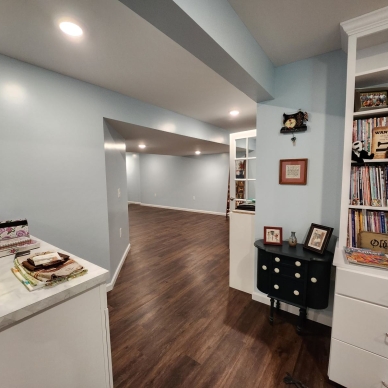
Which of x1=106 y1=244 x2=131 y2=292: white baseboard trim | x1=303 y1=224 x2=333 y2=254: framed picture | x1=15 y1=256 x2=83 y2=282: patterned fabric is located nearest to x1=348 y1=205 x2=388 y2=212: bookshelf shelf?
x1=303 y1=224 x2=333 y2=254: framed picture

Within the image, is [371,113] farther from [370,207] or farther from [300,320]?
[300,320]

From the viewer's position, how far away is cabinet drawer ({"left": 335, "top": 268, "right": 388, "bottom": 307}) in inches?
44.4

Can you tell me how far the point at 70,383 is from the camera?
91 cm

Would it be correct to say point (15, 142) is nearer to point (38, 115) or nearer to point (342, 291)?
point (38, 115)

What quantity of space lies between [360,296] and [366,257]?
0.25 m

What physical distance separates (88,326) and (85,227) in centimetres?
140

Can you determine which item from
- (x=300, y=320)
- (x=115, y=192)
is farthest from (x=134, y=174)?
(x=300, y=320)

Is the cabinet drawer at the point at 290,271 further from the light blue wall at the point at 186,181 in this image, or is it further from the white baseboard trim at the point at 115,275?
the light blue wall at the point at 186,181

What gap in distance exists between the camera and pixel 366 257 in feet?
4.25

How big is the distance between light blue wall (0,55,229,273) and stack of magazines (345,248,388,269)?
2.24m

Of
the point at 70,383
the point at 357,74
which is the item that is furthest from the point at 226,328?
the point at 357,74

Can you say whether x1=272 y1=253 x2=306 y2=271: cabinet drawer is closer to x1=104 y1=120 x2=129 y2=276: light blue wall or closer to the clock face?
the clock face

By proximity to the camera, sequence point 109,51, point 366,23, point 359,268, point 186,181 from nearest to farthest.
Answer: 1. point 359,268
2. point 366,23
3. point 109,51
4. point 186,181

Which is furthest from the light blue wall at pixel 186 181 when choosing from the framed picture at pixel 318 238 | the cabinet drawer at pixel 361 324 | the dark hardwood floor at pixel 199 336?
the cabinet drawer at pixel 361 324
